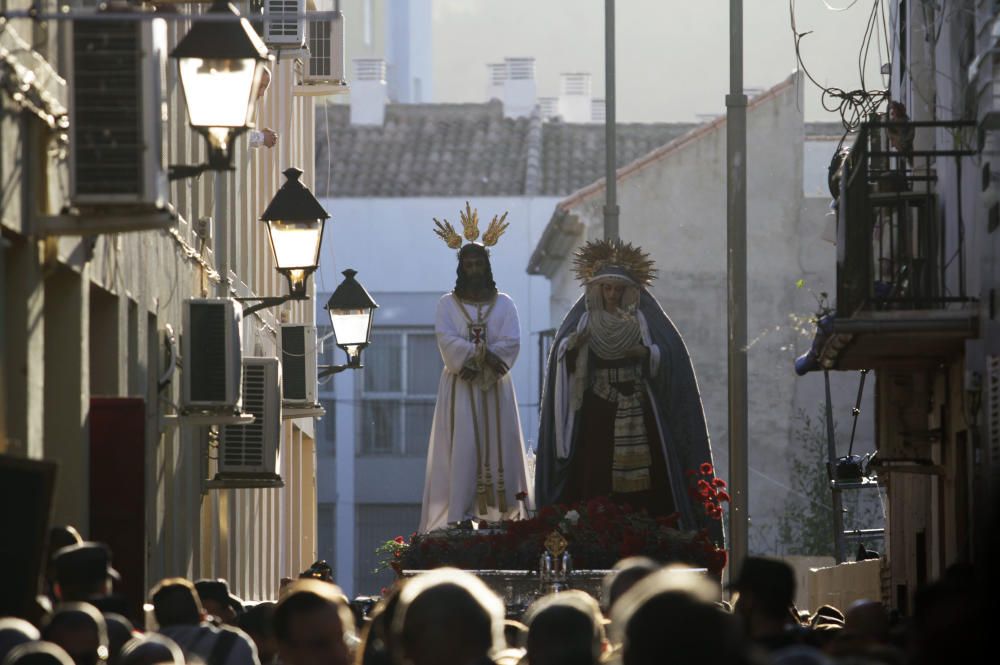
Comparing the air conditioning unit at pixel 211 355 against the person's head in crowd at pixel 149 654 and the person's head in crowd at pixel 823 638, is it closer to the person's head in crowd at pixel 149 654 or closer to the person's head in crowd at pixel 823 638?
the person's head in crowd at pixel 823 638

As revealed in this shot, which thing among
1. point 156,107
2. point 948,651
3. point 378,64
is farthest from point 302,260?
point 378,64

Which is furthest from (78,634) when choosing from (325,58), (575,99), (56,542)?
(575,99)

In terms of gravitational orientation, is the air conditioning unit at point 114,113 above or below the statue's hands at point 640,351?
above

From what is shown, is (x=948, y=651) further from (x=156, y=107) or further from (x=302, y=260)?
(x=302, y=260)

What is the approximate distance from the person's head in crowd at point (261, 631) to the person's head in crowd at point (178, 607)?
0.68 meters

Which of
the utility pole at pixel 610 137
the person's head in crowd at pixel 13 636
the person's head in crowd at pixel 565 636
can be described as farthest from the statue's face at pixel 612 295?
the person's head in crowd at pixel 565 636

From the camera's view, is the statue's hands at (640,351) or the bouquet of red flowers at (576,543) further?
the statue's hands at (640,351)

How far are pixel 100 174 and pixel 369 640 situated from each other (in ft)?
11.1

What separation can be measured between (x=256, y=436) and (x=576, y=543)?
2927 mm

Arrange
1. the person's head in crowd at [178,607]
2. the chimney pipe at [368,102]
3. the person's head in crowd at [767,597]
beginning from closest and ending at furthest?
the person's head in crowd at [767,597]
the person's head in crowd at [178,607]
the chimney pipe at [368,102]

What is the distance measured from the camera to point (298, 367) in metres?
23.9

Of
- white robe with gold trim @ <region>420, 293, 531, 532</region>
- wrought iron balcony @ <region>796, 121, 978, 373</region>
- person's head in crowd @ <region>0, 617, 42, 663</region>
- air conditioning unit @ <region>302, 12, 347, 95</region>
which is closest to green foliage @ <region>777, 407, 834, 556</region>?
air conditioning unit @ <region>302, 12, 347, 95</region>

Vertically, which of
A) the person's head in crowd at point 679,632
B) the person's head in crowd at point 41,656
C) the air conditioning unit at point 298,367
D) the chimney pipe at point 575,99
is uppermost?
the chimney pipe at point 575,99

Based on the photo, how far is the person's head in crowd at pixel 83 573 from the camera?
8.70 metres
